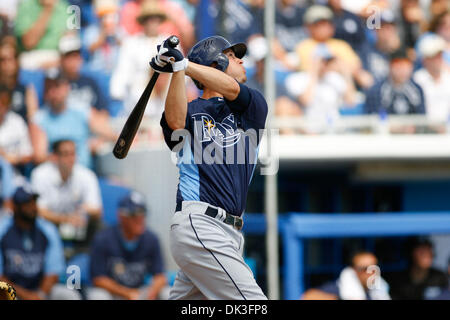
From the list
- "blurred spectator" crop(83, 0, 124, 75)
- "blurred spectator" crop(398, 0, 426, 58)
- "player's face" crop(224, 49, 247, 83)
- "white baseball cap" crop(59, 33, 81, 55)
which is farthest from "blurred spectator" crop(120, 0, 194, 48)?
"player's face" crop(224, 49, 247, 83)

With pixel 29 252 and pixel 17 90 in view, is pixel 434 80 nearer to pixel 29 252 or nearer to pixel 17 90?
pixel 17 90

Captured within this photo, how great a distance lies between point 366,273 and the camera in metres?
7.19

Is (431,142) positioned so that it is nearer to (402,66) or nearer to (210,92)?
(402,66)

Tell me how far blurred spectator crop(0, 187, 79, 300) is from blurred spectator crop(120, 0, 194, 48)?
2.17 m

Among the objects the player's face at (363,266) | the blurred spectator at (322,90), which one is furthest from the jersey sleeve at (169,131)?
the blurred spectator at (322,90)

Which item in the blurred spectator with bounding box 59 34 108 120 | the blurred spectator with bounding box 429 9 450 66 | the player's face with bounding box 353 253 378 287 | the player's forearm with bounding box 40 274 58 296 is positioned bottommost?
the player's forearm with bounding box 40 274 58 296

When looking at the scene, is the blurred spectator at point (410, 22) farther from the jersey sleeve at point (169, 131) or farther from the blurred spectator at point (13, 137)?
the jersey sleeve at point (169, 131)

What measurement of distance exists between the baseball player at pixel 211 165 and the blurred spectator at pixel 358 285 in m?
3.54

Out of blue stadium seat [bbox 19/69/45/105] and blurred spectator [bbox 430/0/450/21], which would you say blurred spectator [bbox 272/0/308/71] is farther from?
blue stadium seat [bbox 19/69/45/105]

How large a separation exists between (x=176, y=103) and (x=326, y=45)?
5.50 m

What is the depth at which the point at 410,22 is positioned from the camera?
9.38m

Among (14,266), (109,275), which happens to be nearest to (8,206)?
(14,266)

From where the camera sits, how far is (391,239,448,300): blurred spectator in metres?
7.46

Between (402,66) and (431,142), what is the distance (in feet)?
3.11
